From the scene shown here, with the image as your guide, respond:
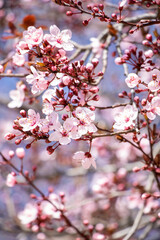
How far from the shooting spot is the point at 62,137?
1353 mm

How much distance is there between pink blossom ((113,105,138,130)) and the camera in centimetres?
140

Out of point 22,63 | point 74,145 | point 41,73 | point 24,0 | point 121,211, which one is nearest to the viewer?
point 41,73

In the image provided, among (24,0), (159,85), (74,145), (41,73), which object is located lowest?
(159,85)

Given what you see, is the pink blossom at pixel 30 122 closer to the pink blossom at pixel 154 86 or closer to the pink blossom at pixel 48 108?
the pink blossom at pixel 48 108

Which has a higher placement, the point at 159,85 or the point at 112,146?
the point at 112,146

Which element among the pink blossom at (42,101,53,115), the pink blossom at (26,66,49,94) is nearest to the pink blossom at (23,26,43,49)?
the pink blossom at (26,66,49,94)

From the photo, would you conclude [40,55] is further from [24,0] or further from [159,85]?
[24,0]

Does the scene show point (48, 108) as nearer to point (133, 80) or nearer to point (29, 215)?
point (133, 80)

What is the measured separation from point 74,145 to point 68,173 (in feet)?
7.87

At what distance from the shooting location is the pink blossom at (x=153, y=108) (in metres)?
1.37

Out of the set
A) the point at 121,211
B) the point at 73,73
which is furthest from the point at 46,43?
the point at 121,211

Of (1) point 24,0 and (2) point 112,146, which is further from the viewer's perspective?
(1) point 24,0

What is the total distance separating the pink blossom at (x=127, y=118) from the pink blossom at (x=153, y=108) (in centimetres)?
6

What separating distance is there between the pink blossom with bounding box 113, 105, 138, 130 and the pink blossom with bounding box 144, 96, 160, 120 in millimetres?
61
